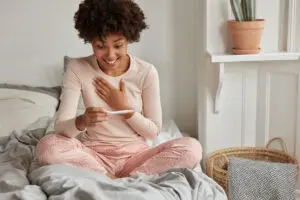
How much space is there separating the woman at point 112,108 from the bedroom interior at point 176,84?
0.14 metres

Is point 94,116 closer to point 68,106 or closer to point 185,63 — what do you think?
point 68,106

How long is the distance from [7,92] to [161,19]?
0.99 m

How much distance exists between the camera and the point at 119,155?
6.31ft

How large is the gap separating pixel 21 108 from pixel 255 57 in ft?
4.09

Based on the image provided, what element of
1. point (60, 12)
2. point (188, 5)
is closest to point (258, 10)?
point (188, 5)

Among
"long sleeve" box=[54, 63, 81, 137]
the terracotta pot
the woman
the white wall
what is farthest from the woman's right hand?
the white wall

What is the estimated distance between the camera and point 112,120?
1.94m

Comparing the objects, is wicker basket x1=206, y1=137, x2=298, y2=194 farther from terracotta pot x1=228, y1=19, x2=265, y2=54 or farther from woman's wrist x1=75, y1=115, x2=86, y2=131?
woman's wrist x1=75, y1=115, x2=86, y2=131

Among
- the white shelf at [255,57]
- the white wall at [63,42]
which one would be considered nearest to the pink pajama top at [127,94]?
the white shelf at [255,57]

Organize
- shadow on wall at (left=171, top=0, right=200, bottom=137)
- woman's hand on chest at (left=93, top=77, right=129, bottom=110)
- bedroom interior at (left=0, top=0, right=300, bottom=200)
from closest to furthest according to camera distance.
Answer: bedroom interior at (left=0, top=0, right=300, bottom=200)
woman's hand on chest at (left=93, top=77, right=129, bottom=110)
shadow on wall at (left=171, top=0, right=200, bottom=137)

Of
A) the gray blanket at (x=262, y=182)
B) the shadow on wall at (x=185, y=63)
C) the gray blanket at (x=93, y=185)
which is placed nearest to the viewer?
the gray blanket at (x=93, y=185)

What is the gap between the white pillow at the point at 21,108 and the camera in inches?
95.2

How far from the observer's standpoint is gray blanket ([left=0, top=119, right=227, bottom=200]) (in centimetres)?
142

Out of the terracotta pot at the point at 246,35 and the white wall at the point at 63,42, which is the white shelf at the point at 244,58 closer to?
the terracotta pot at the point at 246,35
